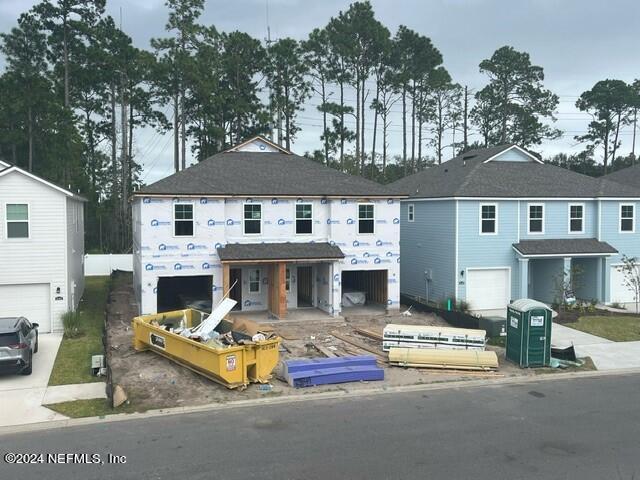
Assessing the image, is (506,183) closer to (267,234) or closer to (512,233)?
(512,233)

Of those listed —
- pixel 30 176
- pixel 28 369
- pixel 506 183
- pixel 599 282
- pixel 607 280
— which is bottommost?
pixel 28 369

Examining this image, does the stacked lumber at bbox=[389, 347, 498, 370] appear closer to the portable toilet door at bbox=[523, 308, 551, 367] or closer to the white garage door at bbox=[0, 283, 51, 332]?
the portable toilet door at bbox=[523, 308, 551, 367]

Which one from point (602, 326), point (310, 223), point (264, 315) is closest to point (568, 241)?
point (602, 326)

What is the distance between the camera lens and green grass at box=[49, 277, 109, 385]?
51.9ft

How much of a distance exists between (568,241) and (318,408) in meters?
20.0

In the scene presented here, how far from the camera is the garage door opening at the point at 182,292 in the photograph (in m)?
26.1

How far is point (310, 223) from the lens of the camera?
25422 millimetres

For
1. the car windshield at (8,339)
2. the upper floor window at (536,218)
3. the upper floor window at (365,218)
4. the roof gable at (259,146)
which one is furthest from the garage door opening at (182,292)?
the upper floor window at (536,218)

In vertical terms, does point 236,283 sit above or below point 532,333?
above

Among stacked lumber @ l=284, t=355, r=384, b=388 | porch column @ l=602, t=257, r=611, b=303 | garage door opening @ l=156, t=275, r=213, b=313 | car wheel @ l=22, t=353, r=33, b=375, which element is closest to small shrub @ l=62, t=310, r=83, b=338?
car wheel @ l=22, t=353, r=33, b=375

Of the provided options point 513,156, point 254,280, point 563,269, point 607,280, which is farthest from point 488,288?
point 254,280

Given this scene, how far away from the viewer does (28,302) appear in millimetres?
21438

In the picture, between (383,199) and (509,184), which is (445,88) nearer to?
(509,184)

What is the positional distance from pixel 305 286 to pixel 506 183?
11179 mm
